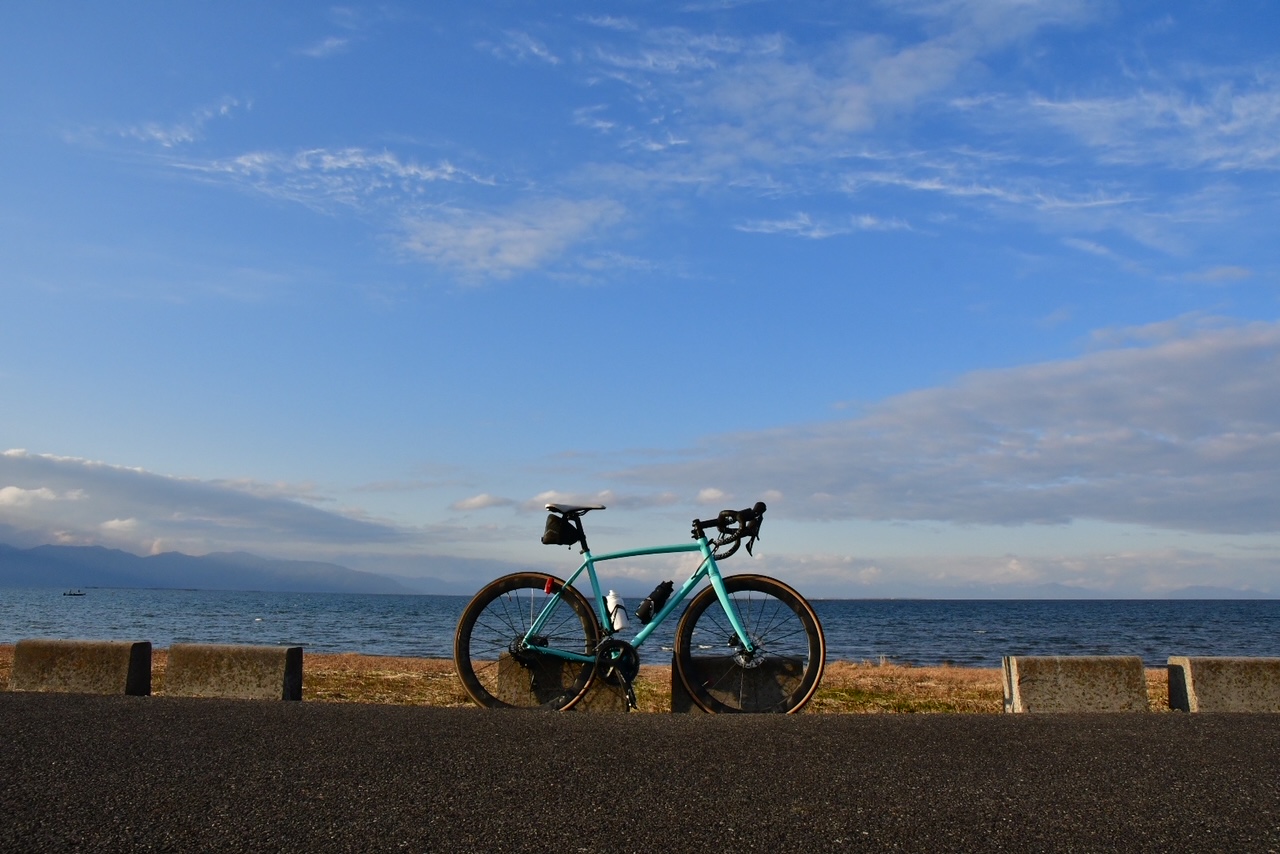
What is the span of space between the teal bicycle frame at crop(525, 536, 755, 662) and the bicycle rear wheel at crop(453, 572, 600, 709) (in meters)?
0.05

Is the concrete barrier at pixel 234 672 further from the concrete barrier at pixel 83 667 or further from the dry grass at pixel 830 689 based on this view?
the dry grass at pixel 830 689

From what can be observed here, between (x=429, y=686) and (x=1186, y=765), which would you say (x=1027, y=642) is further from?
(x=1186, y=765)

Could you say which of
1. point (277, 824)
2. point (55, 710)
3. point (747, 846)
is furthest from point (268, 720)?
point (747, 846)

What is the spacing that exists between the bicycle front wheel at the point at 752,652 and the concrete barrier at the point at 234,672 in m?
3.23

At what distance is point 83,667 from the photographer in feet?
26.3

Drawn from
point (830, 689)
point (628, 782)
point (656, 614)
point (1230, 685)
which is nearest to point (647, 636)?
point (656, 614)

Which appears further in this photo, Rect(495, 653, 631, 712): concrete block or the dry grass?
the dry grass

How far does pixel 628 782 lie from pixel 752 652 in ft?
9.33

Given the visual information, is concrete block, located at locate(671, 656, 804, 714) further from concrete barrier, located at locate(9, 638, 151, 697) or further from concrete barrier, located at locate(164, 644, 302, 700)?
concrete barrier, located at locate(9, 638, 151, 697)

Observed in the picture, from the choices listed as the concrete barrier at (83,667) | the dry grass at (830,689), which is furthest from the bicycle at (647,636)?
the concrete barrier at (83,667)

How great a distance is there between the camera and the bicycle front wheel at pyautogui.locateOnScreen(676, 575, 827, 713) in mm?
7270

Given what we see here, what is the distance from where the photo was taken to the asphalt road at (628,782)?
12.4 ft

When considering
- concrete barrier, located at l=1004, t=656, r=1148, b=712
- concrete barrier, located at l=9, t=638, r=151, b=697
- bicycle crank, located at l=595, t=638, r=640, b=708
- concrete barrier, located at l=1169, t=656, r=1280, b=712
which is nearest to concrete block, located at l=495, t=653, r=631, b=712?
bicycle crank, located at l=595, t=638, r=640, b=708

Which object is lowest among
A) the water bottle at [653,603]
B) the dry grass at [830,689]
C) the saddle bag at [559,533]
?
the dry grass at [830,689]
